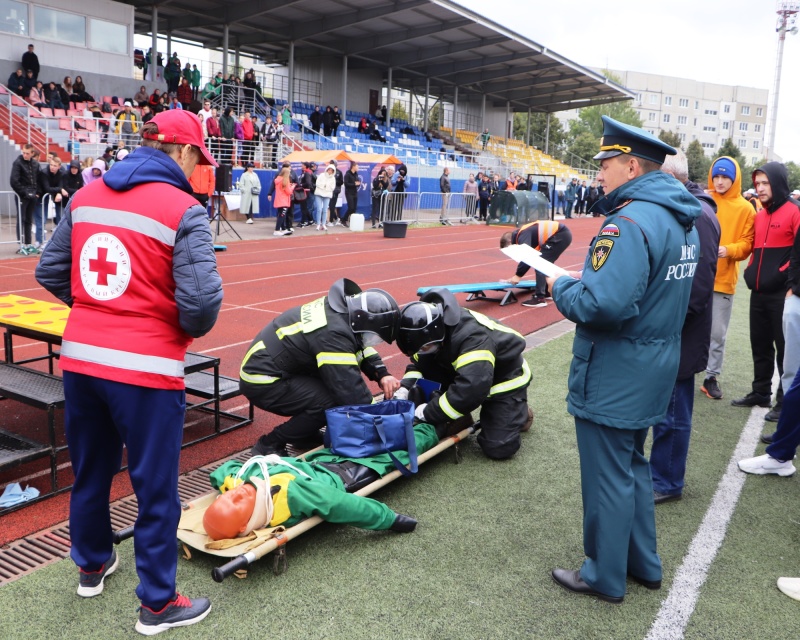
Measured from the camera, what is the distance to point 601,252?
9.68ft

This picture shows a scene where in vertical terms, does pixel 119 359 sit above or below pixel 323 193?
below

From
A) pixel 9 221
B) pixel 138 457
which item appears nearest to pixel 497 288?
pixel 138 457

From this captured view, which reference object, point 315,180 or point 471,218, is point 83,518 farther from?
point 471,218

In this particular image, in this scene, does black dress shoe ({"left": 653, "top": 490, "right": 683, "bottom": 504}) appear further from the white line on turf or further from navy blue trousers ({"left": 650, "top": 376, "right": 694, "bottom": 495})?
the white line on turf

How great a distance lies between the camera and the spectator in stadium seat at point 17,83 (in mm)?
21172

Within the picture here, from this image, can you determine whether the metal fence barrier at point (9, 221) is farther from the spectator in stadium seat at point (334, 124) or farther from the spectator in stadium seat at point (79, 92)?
the spectator in stadium seat at point (334, 124)

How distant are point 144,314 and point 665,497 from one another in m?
3.26

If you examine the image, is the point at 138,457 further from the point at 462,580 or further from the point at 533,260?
the point at 533,260

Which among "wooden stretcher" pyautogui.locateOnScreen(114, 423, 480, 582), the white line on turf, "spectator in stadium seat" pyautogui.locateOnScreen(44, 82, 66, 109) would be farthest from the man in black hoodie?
"spectator in stadium seat" pyautogui.locateOnScreen(44, 82, 66, 109)

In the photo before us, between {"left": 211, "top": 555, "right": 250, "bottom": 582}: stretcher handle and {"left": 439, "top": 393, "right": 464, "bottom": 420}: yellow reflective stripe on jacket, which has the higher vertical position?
{"left": 439, "top": 393, "right": 464, "bottom": 420}: yellow reflective stripe on jacket

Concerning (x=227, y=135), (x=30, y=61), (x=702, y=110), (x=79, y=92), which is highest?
(x=702, y=110)

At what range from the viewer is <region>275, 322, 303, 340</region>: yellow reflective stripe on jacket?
4473 mm

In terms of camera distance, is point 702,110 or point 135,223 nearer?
point 135,223

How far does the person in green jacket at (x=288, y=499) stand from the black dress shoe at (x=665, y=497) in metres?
1.57
